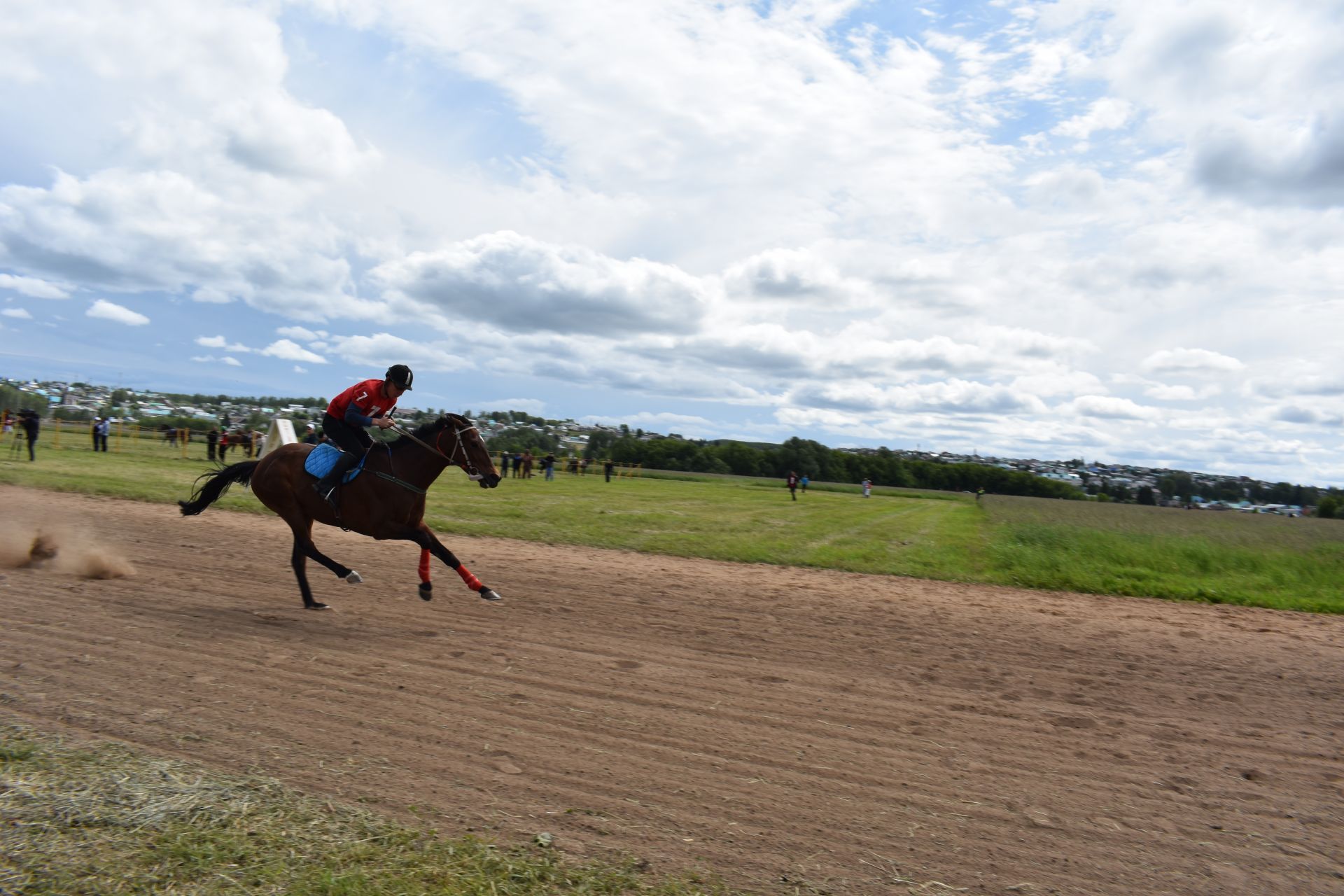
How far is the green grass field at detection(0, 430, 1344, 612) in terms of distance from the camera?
17.1m

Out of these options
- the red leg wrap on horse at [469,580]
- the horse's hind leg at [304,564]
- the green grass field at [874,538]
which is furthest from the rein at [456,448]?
the green grass field at [874,538]

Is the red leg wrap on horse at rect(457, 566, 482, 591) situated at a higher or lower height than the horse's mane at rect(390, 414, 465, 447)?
lower

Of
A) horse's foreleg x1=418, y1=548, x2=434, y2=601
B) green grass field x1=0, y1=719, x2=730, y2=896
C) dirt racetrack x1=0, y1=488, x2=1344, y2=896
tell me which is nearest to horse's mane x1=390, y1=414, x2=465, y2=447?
horse's foreleg x1=418, y1=548, x2=434, y2=601

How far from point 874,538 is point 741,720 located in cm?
1914

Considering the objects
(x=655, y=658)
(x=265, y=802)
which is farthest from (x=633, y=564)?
(x=265, y=802)

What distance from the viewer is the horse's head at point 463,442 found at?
383 inches

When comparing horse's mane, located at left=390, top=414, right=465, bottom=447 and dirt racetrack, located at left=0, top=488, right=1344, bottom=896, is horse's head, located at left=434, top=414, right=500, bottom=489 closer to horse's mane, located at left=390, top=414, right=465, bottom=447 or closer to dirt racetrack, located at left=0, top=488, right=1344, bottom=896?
horse's mane, located at left=390, top=414, right=465, bottom=447

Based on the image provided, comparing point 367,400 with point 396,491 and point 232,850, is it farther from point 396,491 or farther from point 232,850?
point 232,850

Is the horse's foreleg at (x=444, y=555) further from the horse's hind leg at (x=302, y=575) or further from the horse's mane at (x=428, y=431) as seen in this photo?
the horse's hind leg at (x=302, y=575)

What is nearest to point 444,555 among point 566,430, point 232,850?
point 232,850

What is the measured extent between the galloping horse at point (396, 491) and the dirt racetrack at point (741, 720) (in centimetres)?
70

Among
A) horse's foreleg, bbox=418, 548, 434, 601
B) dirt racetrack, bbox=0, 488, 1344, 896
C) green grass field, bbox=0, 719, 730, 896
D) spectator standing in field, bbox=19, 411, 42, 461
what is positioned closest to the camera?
green grass field, bbox=0, 719, 730, 896

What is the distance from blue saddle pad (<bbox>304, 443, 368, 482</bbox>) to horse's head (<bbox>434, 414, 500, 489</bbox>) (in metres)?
1.05

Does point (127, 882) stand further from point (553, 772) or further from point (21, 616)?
point (21, 616)
